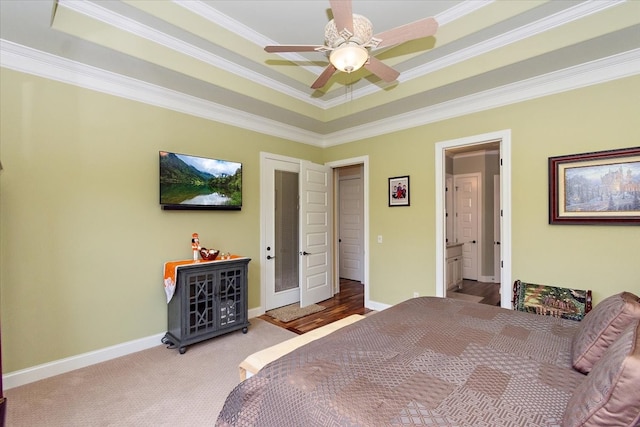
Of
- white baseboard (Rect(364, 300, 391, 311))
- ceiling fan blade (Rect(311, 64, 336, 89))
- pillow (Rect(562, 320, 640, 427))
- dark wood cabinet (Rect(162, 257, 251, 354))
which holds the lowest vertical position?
white baseboard (Rect(364, 300, 391, 311))

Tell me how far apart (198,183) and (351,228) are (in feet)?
12.3

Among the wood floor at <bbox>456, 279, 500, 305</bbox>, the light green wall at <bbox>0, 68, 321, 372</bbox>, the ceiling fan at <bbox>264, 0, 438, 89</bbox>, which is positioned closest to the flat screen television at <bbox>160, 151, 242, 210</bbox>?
the light green wall at <bbox>0, 68, 321, 372</bbox>

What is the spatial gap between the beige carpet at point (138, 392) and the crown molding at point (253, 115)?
2612 mm

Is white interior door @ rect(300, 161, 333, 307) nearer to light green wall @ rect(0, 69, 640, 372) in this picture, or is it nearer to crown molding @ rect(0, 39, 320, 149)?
crown molding @ rect(0, 39, 320, 149)

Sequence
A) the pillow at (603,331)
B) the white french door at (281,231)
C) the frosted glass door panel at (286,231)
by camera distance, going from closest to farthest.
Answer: the pillow at (603,331)
the white french door at (281,231)
the frosted glass door panel at (286,231)

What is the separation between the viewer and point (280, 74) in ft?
10.9

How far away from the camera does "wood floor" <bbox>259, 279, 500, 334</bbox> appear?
3678 millimetres

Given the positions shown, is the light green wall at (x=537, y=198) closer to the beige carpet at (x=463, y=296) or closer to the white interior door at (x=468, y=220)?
the beige carpet at (x=463, y=296)

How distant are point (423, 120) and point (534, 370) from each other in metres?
3.15

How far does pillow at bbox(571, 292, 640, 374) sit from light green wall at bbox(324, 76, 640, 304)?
1.61 meters

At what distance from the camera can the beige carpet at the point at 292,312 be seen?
12.8 ft

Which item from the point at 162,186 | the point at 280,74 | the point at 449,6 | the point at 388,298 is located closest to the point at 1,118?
the point at 162,186

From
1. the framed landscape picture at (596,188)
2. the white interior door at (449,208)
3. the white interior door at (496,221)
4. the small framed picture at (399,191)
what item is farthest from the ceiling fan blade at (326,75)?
the white interior door at (496,221)

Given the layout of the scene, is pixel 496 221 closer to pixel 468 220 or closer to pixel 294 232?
pixel 468 220
